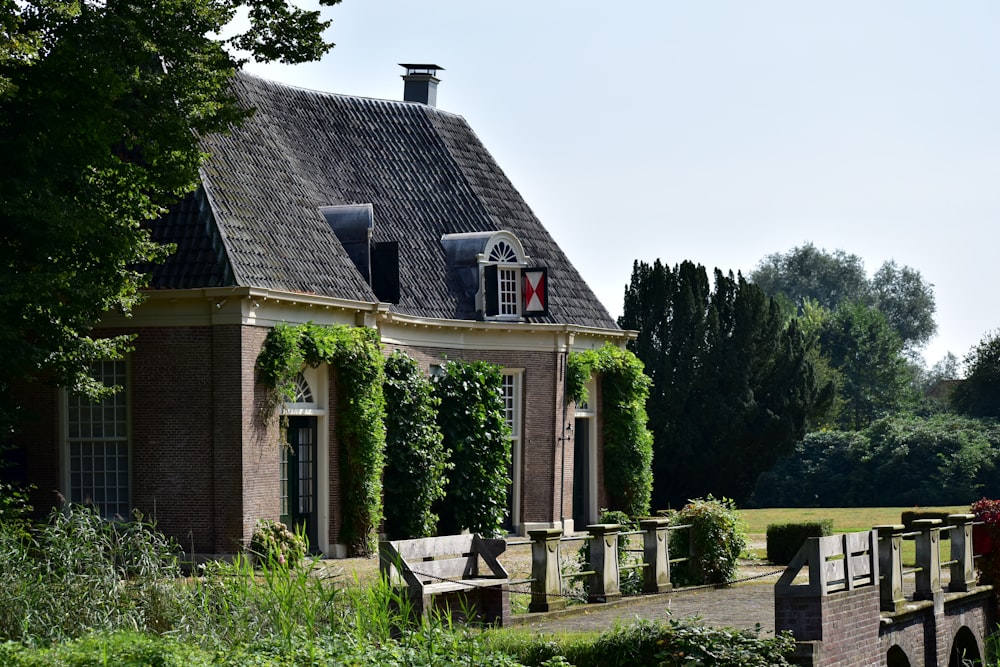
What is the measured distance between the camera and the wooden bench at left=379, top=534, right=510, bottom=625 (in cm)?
1416

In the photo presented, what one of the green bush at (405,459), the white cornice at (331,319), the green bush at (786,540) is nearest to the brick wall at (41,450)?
the white cornice at (331,319)

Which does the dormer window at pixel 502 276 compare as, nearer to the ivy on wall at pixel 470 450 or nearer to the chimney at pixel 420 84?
the ivy on wall at pixel 470 450

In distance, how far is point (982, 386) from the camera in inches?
2285

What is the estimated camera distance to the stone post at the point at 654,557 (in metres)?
18.8

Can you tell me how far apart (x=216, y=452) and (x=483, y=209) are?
10.4 metres

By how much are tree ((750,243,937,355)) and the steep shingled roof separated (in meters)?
78.6

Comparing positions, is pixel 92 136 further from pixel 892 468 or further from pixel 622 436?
pixel 892 468

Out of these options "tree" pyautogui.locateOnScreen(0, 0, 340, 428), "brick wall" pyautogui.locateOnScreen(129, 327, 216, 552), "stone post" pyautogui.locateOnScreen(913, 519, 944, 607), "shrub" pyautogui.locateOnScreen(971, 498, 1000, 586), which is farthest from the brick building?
"shrub" pyautogui.locateOnScreen(971, 498, 1000, 586)

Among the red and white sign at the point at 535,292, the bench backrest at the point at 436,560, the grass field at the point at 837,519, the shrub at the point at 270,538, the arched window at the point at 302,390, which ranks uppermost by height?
the red and white sign at the point at 535,292

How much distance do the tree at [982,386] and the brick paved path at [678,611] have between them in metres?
41.3

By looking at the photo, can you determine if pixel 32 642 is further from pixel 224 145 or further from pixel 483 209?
pixel 483 209

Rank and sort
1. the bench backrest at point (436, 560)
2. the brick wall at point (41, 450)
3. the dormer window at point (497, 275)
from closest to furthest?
the bench backrest at point (436, 560) → the brick wall at point (41, 450) → the dormer window at point (497, 275)

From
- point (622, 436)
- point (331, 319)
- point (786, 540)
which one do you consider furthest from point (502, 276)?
point (786, 540)

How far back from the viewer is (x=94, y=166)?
18.8 metres
